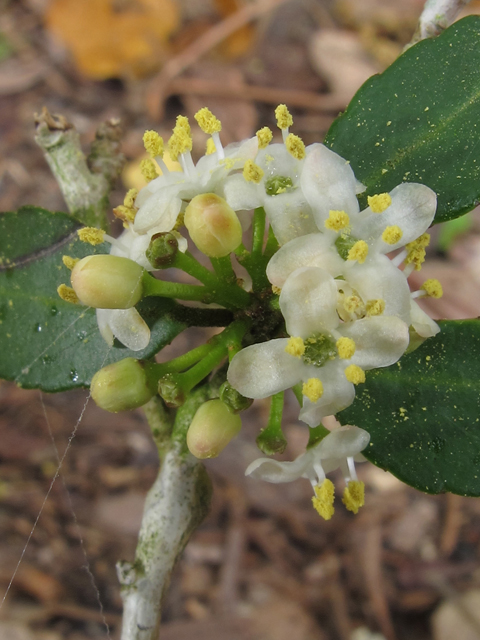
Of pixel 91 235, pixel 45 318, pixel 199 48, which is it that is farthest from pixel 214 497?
pixel 199 48

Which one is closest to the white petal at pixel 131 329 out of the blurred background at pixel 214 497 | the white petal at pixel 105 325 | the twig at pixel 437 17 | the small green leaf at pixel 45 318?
the white petal at pixel 105 325

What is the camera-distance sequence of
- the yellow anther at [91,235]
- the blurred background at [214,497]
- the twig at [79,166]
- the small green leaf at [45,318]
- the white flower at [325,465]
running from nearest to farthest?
the white flower at [325,465], the yellow anther at [91,235], the small green leaf at [45,318], the twig at [79,166], the blurred background at [214,497]

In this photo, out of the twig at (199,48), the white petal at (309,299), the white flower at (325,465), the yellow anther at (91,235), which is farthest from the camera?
the twig at (199,48)

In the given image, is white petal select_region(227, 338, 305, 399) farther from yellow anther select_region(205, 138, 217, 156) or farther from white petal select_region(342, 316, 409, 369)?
yellow anther select_region(205, 138, 217, 156)

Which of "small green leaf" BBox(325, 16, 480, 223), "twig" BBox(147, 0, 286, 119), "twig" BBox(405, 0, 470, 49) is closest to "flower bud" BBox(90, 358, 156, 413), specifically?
"small green leaf" BBox(325, 16, 480, 223)

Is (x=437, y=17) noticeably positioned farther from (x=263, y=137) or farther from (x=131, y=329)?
(x=131, y=329)

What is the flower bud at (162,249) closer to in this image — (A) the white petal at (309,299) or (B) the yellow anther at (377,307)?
(A) the white petal at (309,299)

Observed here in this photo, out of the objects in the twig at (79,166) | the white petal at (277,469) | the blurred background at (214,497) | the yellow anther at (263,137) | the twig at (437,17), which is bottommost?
the blurred background at (214,497)

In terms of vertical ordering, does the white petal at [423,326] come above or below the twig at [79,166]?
below
